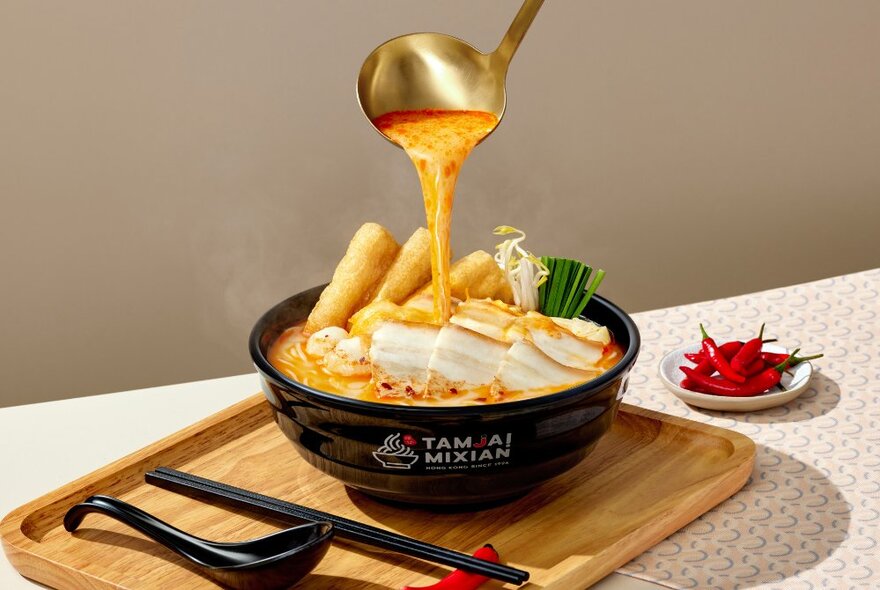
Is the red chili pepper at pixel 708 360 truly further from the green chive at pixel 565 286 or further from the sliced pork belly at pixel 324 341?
the sliced pork belly at pixel 324 341

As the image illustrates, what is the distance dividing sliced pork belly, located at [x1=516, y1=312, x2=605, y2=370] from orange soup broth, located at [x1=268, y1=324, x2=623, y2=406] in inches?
0.9

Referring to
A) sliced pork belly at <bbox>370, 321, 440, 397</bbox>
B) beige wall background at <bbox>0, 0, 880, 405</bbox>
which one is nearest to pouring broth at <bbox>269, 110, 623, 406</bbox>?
sliced pork belly at <bbox>370, 321, 440, 397</bbox>

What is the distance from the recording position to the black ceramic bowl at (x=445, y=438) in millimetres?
1437

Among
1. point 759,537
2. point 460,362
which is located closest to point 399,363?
point 460,362

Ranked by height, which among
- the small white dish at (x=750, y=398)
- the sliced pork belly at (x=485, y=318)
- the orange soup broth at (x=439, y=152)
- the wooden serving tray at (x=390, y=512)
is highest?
the orange soup broth at (x=439, y=152)

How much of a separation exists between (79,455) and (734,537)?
109 cm

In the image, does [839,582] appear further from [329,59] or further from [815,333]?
[329,59]

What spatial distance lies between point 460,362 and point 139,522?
494mm

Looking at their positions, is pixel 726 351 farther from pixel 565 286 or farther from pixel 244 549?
pixel 244 549

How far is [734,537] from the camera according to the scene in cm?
155

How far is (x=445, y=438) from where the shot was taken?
145 cm

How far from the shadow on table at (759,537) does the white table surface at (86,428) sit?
914mm

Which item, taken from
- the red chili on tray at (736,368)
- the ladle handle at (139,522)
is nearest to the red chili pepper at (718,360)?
the red chili on tray at (736,368)

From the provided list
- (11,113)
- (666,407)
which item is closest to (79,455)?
(666,407)
